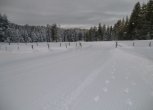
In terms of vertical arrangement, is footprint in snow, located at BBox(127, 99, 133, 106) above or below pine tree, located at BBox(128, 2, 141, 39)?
below

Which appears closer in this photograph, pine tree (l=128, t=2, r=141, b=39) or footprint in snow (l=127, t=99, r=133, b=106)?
footprint in snow (l=127, t=99, r=133, b=106)

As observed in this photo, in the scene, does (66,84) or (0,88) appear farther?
(66,84)

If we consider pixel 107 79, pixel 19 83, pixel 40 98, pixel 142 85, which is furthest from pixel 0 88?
pixel 142 85

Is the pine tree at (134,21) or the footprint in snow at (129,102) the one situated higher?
the pine tree at (134,21)

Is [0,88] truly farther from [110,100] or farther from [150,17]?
[150,17]

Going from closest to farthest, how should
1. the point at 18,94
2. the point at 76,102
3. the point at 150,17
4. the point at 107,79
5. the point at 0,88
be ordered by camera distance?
the point at 76,102, the point at 18,94, the point at 0,88, the point at 107,79, the point at 150,17

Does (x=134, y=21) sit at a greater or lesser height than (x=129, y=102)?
greater

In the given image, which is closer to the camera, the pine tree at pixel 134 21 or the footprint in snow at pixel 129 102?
the footprint in snow at pixel 129 102

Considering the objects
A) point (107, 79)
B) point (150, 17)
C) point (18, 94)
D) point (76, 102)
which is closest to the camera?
point (76, 102)

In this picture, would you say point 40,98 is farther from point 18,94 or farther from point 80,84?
point 80,84

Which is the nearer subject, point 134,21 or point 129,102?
point 129,102

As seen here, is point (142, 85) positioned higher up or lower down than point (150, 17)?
lower down

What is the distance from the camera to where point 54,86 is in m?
4.71

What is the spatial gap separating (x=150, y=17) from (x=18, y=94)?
41.6 m
